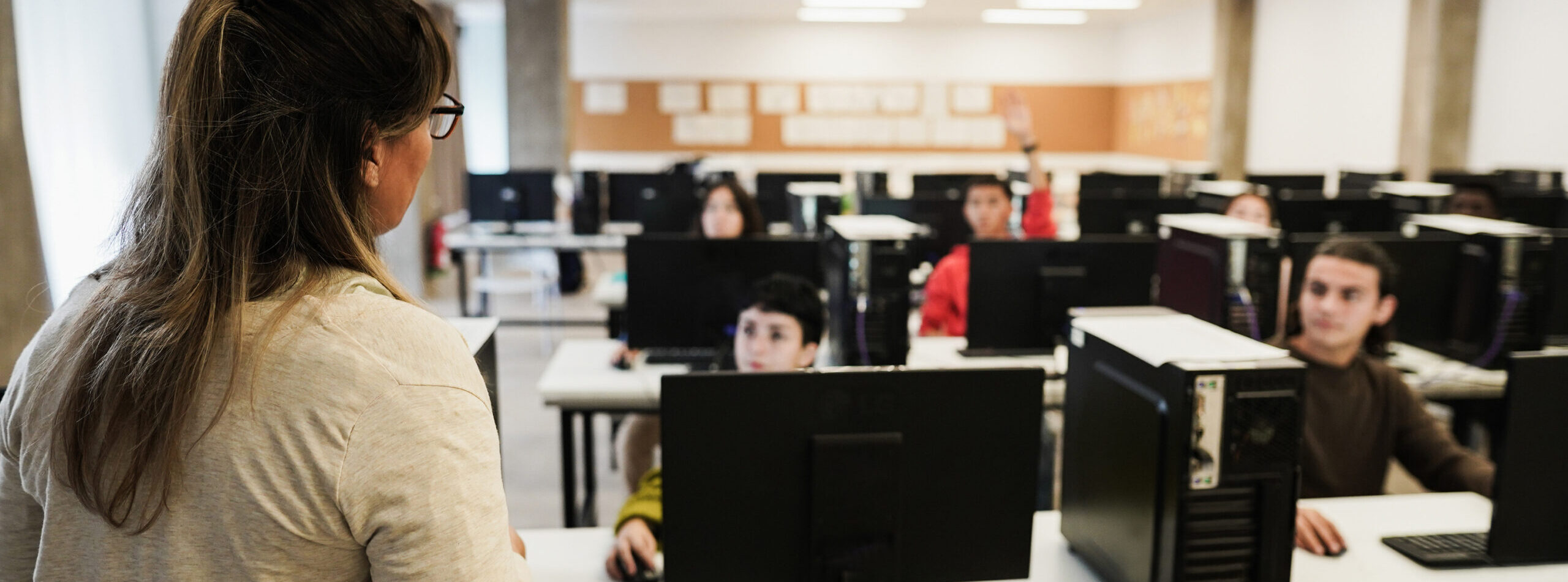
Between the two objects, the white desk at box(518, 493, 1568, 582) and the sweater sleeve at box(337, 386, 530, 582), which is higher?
the sweater sleeve at box(337, 386, 530, 582)

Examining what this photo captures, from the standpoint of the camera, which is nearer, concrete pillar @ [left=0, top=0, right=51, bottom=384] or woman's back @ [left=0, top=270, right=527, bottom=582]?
woman's back @ [left=0, top=270, right=527, bottom=582]

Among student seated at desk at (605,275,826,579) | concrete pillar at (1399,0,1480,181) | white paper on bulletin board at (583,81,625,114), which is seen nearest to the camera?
student seated at desk at (605,275,826,579)

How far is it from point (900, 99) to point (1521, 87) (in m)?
6.28

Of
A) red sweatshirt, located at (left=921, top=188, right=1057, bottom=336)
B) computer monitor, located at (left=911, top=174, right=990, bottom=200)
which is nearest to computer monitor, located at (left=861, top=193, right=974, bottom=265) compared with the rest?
red sweatshirt, located at (left=921, top=188, right=1057, bottom=336)

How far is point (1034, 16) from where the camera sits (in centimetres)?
1061

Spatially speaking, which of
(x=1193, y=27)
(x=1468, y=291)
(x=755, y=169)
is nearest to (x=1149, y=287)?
(x=1468, y=291)

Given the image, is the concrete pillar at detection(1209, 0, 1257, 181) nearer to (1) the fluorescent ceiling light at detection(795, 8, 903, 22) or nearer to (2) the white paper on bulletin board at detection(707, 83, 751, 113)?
(1) the fluorescent ceiling light at detection(795, 8, 903, 22)

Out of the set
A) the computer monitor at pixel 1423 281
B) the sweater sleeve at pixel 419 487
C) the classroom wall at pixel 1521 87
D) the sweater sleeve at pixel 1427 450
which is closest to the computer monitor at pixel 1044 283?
the computer monitor at pixel 1423 281

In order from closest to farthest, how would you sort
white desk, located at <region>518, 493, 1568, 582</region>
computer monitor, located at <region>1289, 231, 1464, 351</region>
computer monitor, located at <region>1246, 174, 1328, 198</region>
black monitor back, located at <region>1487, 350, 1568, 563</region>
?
black monitor back, located at <region>1487, 350, 1568, 563</region>
white desk, located at <region>518, 493, 1568, 582</region>
computer monitor, located at <region>1289, 231, 1464, 351</region>
computer monitor, located at <region>1246, 174, 1328, 198</region>

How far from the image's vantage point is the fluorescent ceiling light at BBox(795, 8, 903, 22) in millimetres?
10164

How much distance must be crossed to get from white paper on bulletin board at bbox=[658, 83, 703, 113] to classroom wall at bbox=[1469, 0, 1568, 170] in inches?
290

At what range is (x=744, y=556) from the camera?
1394 mm

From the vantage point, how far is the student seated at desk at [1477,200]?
4.76 m

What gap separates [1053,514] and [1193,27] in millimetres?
9556
